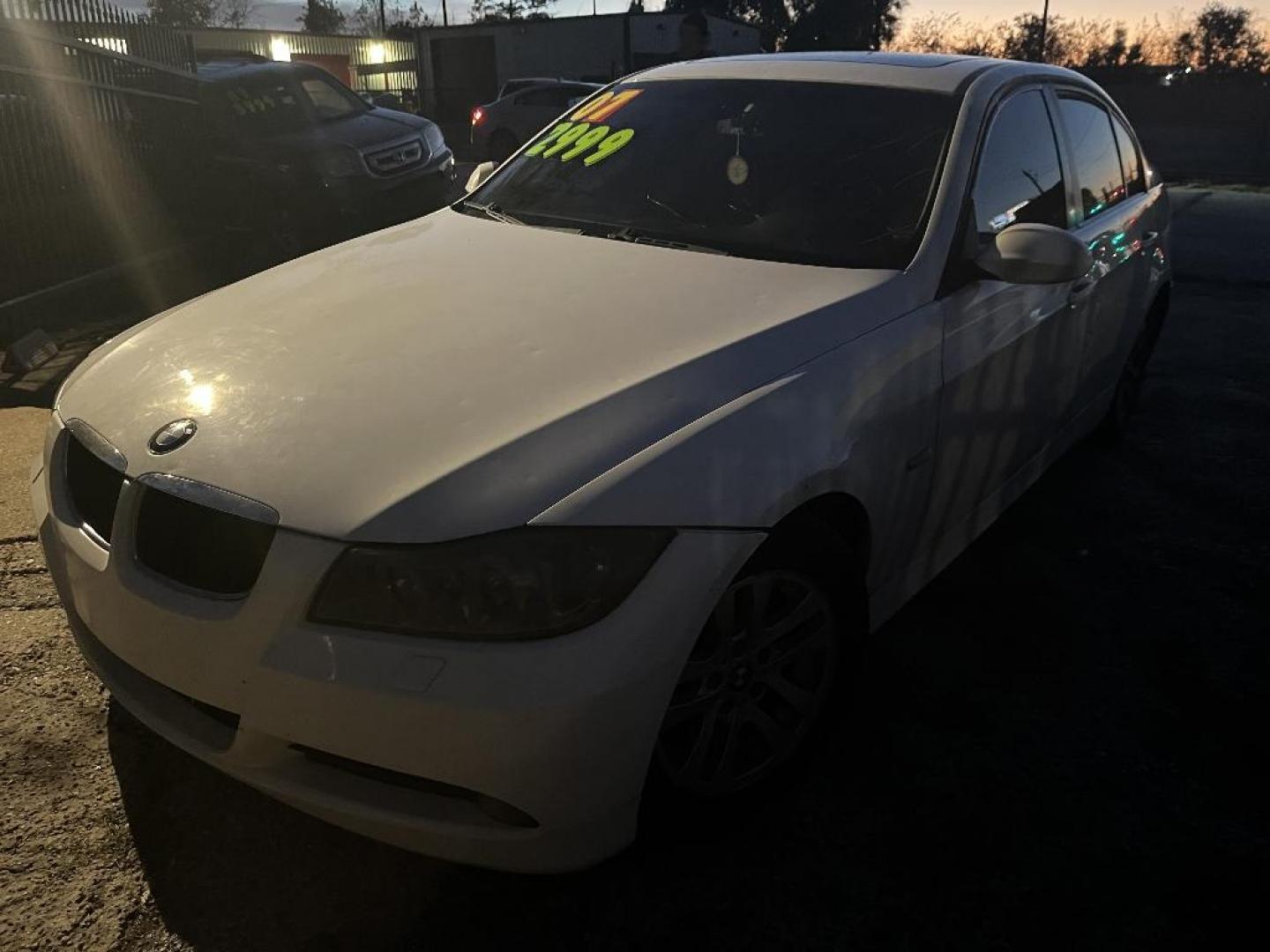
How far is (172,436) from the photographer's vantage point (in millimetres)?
2027

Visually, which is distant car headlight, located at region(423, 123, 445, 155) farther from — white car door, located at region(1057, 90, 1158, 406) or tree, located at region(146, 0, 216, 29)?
tree, located at region(146, 0, 216, 29)

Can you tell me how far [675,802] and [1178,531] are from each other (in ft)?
9.01

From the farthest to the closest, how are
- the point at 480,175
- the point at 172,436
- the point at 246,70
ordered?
the point at 246,70 → the point at 480,175 → the point at 172,436

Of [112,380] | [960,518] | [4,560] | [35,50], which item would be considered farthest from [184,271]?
[960,518]

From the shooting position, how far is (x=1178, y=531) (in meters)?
3.95

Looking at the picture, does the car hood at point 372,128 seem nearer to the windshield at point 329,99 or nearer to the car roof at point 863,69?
the windshield at point 329,99

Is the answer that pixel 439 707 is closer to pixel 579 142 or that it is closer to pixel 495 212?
pixel 495 212

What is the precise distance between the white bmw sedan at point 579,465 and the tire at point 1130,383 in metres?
1.53

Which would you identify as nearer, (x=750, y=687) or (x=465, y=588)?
(x=465, y=588)

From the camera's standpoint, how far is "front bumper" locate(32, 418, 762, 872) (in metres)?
1.71

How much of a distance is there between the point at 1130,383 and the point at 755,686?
338 cm

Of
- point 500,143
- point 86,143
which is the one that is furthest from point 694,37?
point 500,143

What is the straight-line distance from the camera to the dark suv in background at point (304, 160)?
9008mm

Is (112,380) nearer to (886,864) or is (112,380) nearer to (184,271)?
(886,864)
